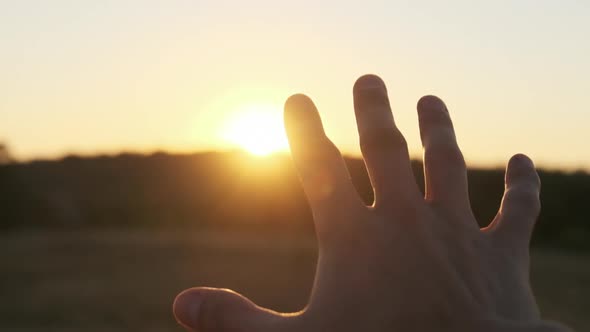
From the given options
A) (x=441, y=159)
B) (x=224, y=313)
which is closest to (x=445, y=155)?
(x=441, y=159)

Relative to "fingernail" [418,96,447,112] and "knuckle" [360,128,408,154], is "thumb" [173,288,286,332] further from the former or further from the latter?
"fingernail" [418,96,447,112]

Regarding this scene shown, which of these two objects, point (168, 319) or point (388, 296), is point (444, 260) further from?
point (168, 319)

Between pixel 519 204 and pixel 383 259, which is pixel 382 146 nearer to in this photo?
pixel 383 259

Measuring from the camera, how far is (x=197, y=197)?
15812mm

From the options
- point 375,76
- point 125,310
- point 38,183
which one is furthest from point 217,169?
point 375,76

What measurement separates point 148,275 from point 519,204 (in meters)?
9.03

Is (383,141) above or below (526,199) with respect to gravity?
above

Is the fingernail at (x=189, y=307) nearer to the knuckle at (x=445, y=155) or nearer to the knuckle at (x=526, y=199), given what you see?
the knuckle at (x=445, y=155)

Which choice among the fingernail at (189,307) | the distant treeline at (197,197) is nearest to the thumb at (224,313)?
the fingernail at (189,307)

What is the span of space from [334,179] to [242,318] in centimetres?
27

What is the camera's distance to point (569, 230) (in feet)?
45.1

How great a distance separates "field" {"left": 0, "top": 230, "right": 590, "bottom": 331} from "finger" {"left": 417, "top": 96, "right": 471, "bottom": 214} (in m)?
6.40

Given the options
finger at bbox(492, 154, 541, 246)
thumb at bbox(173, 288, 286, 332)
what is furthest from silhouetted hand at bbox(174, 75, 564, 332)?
finger at bbox(492, 154, 541, 246)

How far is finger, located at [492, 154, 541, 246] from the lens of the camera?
→ 5.07 feet
